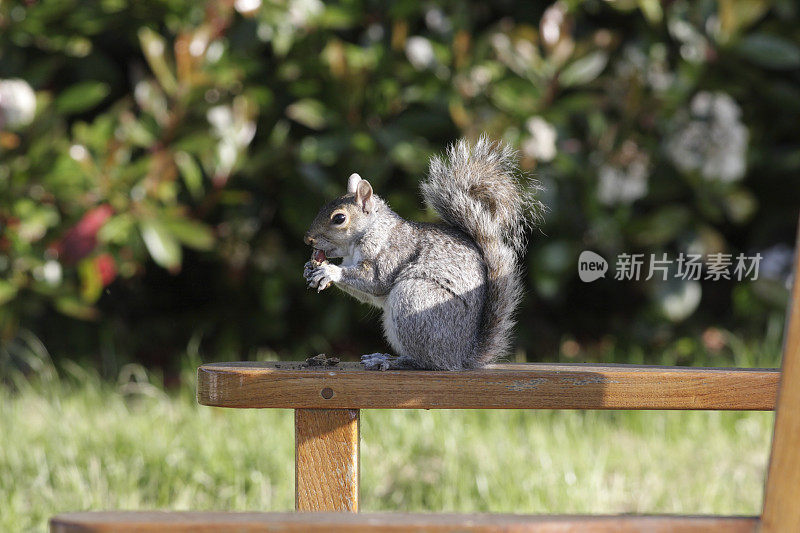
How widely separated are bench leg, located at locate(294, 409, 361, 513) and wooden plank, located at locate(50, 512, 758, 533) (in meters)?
0.41

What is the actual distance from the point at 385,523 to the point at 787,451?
345 millimetres

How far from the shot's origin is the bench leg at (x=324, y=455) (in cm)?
119

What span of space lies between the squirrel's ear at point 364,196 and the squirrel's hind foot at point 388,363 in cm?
21

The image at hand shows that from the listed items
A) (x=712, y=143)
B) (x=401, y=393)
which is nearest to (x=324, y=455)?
(x=401, y=393)

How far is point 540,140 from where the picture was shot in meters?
2.48

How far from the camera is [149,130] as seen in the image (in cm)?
250

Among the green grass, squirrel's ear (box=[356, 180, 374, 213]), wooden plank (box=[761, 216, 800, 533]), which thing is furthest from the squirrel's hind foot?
the green grass

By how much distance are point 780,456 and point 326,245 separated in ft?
2.33

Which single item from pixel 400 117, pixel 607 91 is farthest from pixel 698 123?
pixel 400 117

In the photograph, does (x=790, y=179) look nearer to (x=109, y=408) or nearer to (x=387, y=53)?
(x=387, y=53)

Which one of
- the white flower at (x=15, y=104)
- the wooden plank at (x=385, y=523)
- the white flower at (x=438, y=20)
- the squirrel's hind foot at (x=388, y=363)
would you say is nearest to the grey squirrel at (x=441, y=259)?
the squirrel's hind foot at (x=388, y=363)

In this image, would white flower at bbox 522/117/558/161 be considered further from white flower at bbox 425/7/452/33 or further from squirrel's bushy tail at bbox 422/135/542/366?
squirrel's bushy tail at bbox 422/135/542/366

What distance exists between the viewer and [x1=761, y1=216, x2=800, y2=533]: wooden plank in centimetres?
77

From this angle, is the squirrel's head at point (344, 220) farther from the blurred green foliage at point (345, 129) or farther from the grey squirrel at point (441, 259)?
the blurred green foliage at point (345, 129)
